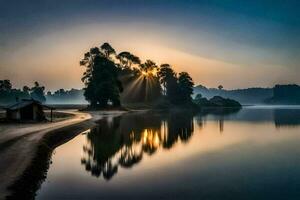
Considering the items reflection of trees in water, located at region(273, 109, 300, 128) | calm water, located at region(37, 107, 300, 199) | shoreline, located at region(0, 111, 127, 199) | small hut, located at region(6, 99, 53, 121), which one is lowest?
calm water, located at region(37, 107, 300, 199)

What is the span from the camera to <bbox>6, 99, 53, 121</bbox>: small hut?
194 feet

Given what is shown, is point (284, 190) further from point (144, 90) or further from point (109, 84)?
point (144, 90)

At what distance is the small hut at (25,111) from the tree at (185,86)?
124 metres

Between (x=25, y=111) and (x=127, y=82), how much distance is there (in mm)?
106895

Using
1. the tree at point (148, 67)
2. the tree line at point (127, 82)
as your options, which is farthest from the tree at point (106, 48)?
the tree at point (148, 67)

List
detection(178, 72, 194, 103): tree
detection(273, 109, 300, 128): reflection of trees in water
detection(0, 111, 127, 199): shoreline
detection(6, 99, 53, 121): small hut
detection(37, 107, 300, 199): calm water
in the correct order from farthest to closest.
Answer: detection(178, 72, 194, 103): tree → detection(273, 109, 300, 128): reflection of trees in water → detection(6, 99, 53, 121): small hut → detection(37, 107, 300, 199): calm water → detection(0, 111, 127, 199): shoreline

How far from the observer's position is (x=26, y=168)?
21078 millimetres

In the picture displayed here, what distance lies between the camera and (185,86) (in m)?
181

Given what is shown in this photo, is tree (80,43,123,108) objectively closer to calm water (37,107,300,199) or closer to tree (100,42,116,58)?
tree (100,42,116,58)

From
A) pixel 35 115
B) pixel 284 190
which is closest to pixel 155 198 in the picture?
pixel 284 190

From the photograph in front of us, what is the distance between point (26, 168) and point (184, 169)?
A: 12.1m

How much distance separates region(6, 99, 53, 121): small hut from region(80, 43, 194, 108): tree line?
174 ft

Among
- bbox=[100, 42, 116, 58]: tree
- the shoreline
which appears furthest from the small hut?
bbox=[100, 42, 116, 58]: tree

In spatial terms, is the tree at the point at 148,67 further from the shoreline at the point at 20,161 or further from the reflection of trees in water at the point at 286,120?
the shoreline at the point at 20,161
